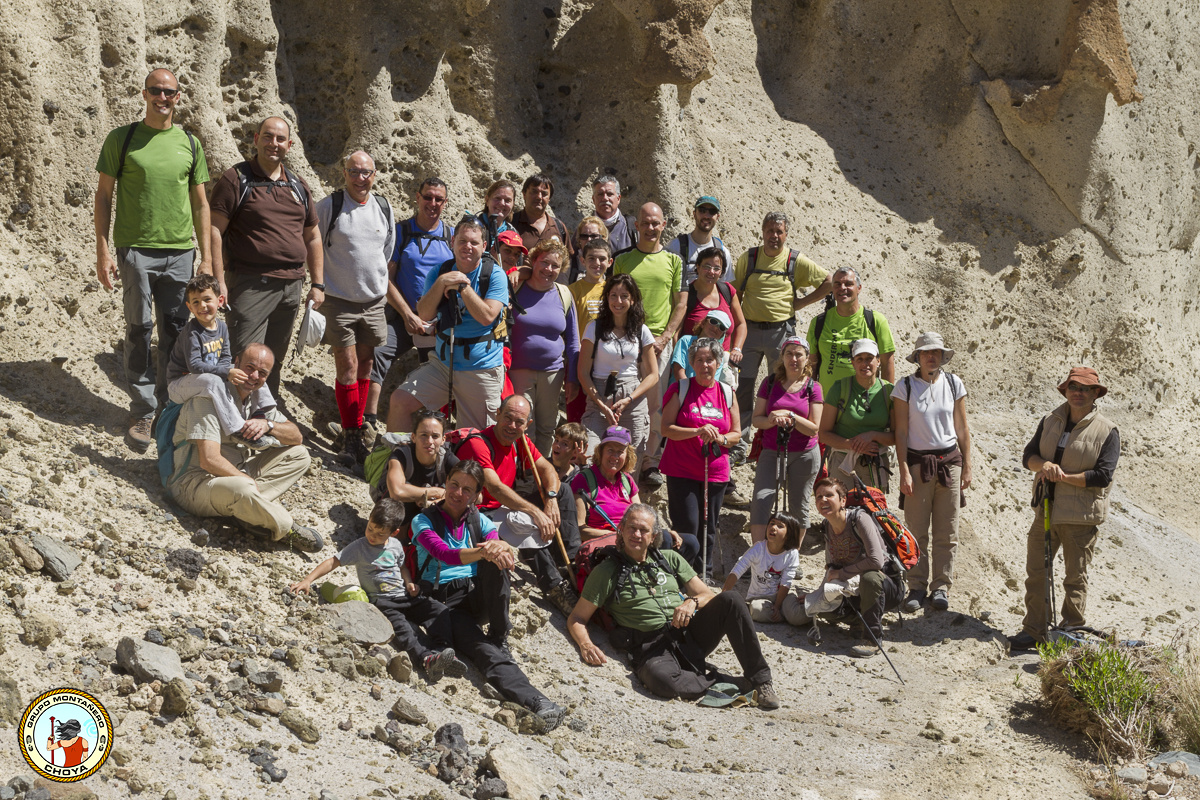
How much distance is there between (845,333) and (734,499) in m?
1.78

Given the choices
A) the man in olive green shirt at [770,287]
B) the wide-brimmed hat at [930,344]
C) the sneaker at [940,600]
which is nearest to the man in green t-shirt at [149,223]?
the man in olive green shirt at [770,287]

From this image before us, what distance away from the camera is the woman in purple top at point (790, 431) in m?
8.62

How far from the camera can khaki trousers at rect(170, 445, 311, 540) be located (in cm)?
652

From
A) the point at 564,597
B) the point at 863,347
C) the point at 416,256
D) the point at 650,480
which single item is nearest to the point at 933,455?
the point at 863,347

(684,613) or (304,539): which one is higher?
(304,539)

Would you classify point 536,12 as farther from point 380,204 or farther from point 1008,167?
point 1008,167

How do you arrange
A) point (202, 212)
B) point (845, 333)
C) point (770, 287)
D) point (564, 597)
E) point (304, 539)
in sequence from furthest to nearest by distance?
point (770, 287), point (845, 333), point (564, 597), point (202, 212), point (304, 539)

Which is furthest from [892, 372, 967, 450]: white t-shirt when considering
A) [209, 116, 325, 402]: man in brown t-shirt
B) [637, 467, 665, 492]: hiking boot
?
[209, 116, 325, 402]: man in brown t-shirt

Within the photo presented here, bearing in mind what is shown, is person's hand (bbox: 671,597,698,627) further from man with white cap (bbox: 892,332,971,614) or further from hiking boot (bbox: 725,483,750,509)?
hiking boot (bbox: 725,483,750,509)

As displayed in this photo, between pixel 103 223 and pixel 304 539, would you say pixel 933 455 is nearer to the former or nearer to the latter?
pixel 304 539

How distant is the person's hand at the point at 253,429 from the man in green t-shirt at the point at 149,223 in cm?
109

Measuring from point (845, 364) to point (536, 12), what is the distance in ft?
16.7

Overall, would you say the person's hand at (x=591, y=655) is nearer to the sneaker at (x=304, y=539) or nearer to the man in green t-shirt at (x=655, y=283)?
the sneaker at (x=304, y=539)

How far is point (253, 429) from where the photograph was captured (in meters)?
6.59
